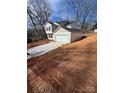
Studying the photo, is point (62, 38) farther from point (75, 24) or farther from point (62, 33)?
point (75, 24)

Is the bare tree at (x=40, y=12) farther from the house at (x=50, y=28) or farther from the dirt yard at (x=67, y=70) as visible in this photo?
the dirt yard at (x=67, y=70)

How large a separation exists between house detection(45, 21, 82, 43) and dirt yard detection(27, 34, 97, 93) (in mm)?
48

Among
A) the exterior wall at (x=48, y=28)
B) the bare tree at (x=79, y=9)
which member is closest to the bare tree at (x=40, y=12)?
the exterior wall at (x=48, y=28)

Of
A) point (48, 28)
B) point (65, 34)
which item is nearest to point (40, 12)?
point (48, 28)

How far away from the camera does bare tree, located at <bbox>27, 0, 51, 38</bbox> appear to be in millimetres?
1586

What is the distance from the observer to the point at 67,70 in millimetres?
1588

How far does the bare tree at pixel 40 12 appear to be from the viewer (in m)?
1.59

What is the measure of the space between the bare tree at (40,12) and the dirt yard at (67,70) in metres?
0.23

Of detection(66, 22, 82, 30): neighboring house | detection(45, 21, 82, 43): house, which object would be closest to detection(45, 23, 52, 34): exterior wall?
detection(45, 21, 82, 43): house

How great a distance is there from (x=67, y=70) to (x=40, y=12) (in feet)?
1.52
